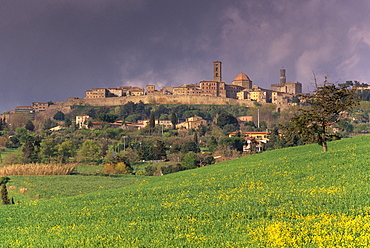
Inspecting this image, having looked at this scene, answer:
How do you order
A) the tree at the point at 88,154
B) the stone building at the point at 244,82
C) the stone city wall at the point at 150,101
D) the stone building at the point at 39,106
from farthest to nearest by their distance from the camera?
the stone building at the point at 244,82
the stone building at the point at 39,106
the stone city wall at the point at 150,101
the tree at the point at 88,154

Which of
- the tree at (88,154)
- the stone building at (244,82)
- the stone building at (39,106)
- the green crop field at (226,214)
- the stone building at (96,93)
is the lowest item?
the green crop field at (226,214)

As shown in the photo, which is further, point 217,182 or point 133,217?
point 217,182

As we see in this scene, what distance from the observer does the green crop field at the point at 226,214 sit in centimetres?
1254

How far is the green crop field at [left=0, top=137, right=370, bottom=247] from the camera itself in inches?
494

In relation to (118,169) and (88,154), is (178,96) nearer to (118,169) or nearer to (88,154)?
(88,154)

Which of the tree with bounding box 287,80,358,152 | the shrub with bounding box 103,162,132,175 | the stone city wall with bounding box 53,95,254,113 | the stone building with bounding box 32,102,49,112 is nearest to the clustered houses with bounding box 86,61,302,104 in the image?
the stone city wall with bounding box 53,95,254,113

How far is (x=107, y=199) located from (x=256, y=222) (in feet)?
35.6

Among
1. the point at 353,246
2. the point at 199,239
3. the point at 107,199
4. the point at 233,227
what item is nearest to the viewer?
the point at 353,246

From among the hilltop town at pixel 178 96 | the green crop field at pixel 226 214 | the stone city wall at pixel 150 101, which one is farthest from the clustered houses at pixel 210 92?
the green crop field at pixel 226 214

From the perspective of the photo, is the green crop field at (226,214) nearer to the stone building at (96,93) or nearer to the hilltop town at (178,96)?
the hilltop town at (178,96)

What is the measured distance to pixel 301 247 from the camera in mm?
11234

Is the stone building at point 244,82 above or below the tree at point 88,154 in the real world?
above

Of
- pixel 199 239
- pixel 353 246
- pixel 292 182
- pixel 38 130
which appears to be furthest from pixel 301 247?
pixel 38 130

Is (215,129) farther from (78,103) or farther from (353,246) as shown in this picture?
(353,246)
